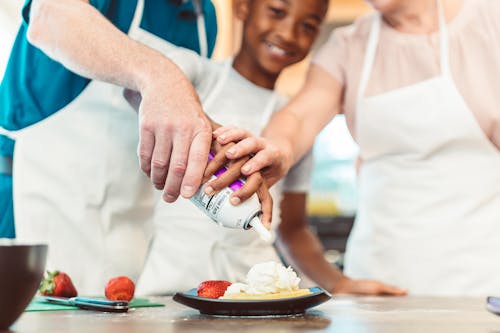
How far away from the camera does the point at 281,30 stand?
5.85ft

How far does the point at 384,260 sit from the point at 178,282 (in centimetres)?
52

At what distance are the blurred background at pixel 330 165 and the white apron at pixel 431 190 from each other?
2241 millimetres

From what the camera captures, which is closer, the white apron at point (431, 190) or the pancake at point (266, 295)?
the pancake at point (266, 295)

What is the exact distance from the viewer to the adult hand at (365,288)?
1.53 metres

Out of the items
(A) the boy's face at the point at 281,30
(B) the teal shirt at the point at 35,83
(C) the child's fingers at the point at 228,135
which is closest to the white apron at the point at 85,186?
(B) the teal shirt at the point at 35,83

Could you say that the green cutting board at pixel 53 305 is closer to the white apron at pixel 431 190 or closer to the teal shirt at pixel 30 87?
the teal shirt at pixel 30 87

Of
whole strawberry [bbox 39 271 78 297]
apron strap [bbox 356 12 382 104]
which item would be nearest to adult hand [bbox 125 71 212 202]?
whole strawberry [bbox 39 271 78 297]

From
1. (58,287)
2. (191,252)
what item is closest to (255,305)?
(58,287)

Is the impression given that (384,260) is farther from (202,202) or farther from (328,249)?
(328,249)

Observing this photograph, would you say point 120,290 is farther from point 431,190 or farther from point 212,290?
point 431,190

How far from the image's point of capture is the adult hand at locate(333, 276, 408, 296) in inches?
60.2

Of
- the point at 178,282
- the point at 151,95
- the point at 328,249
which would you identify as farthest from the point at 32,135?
the point at 328,249

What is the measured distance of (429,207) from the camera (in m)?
1.73

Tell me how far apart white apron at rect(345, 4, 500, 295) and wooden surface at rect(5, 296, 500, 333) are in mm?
581
